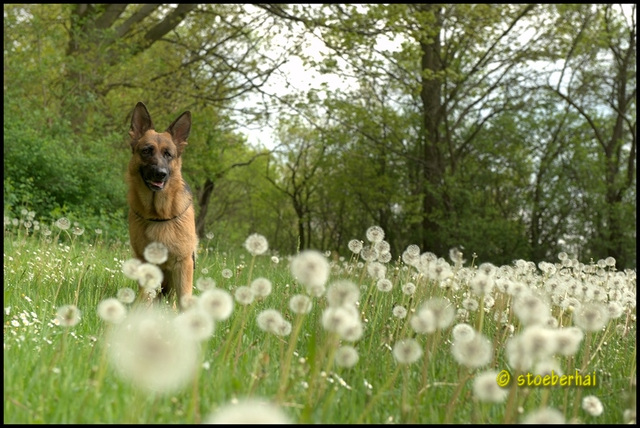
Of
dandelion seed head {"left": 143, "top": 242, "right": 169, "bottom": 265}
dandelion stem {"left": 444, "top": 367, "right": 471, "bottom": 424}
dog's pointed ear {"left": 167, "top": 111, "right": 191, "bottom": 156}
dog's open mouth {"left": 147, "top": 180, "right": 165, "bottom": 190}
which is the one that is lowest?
dandelion stem {"left": 444, "top": 367, "right": 471, "bottom": 424}

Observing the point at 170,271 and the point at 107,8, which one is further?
the point at 107,8

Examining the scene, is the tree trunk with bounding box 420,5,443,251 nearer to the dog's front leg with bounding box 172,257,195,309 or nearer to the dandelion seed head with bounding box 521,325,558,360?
the dog's front leg with bounding box 172,257,195,309

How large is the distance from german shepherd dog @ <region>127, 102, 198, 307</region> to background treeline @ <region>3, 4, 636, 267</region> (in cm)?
675

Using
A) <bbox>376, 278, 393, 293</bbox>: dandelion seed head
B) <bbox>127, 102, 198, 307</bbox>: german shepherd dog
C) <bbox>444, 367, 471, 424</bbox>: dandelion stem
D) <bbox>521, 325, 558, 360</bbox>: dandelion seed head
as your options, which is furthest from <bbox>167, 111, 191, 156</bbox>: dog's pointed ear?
<bbox>521, 325, 558, 360</bbox>: dandelion seed head

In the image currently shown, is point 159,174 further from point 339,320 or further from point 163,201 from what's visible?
point 339,320

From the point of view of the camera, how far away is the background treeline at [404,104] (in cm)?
1370

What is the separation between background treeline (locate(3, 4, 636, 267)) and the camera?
13.7 metres

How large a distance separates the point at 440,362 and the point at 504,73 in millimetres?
14647

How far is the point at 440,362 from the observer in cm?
352

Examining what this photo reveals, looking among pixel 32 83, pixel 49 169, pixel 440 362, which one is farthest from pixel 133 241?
pixel 32 83

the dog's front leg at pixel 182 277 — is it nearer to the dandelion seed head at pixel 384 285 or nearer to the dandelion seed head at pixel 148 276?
the dandelion seed head at pixel 384 285

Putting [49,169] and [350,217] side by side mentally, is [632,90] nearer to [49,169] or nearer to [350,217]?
[350,217]

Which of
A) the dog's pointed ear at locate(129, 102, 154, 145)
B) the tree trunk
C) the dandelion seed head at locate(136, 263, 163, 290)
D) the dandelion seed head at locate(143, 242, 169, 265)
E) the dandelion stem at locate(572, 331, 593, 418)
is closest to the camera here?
the dandelion seed head at locate(136, 263, 163, 290)

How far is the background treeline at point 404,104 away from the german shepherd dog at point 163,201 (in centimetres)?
675
